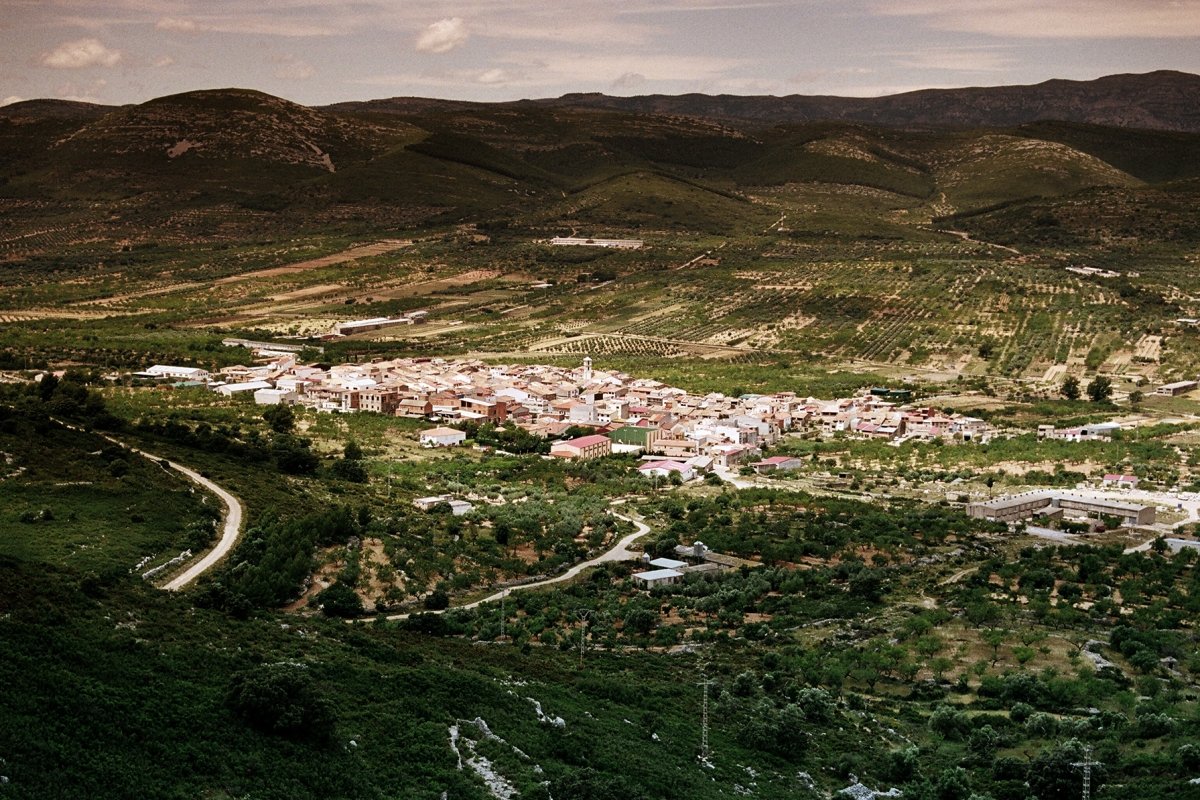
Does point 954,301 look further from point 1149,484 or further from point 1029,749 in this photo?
point 1029,749

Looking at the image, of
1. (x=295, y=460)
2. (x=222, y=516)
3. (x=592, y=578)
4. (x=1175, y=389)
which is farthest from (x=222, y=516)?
(x=1175, y=389)

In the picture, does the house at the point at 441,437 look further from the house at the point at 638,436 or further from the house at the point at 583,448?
the house at the point at 638,436

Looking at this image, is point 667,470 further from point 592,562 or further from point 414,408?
point 414,408

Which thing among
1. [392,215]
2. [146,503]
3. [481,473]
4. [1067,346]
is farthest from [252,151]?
[146,503]

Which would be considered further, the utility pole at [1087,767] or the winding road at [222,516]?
the winding road at [222,516]

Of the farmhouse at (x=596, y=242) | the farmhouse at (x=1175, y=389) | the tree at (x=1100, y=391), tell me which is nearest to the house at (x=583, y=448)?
the tree at (x=1100, y=391)

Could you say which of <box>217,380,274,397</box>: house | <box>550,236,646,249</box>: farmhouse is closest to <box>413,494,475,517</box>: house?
<box>217,380,274,397</box>: house

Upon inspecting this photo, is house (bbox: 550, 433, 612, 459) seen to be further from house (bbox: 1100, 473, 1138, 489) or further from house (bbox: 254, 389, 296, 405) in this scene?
house (bbox: 1100, 473, 1138, 489)

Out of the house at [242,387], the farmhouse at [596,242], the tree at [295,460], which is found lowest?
the tree at [295,460]
